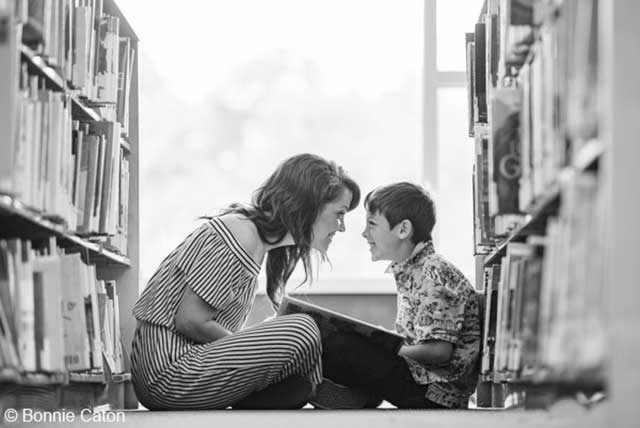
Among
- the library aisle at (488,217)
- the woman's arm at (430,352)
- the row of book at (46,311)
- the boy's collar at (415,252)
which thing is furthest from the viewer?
the boy's collar at (415,252)

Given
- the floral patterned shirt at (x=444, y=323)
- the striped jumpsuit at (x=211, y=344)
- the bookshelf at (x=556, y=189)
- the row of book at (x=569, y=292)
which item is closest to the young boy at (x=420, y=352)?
the floral patterned shirt at (x=444, y=323)

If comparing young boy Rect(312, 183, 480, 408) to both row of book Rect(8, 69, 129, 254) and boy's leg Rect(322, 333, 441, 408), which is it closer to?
boy's leg Rect(322, 333, 441, 408)

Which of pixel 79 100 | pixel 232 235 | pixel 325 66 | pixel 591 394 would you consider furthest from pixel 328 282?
pixel 591 394

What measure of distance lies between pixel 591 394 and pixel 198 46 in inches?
133

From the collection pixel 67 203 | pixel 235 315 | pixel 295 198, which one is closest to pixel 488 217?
pixel 295 198

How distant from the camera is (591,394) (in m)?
2.12

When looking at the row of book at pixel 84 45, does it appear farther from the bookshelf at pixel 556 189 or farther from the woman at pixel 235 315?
the bookshelf at pixel 556 189

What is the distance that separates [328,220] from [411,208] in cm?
34

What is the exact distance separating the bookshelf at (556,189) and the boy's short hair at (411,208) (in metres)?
0.52

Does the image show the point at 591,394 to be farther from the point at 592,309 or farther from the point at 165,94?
the point at 165,94

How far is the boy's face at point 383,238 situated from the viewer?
3.66m

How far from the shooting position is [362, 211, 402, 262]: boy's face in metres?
3.66

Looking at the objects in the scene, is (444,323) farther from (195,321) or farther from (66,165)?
(66,165)

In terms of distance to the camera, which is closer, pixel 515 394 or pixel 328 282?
pixel 515 394
